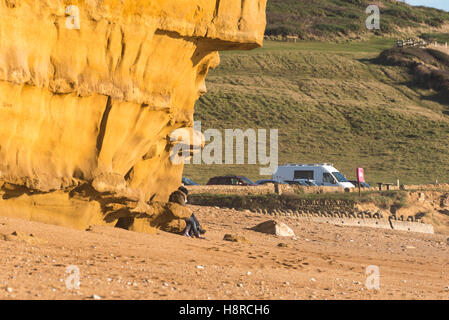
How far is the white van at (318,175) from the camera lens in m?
39.3

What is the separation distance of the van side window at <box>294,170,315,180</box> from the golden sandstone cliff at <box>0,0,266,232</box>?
966 inches

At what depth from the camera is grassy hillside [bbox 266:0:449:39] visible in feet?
Answer: 351

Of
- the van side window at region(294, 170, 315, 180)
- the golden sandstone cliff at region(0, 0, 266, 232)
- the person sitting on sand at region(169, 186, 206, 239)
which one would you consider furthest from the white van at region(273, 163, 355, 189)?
the golden sandstone cliff at region(0, 0, 266, 232)

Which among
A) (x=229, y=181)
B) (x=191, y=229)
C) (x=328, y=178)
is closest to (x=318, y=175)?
(x=328, y=178)

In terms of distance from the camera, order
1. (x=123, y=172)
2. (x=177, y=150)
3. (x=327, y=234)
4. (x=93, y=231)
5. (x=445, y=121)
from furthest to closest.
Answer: (x=445, y=121) → (x=327, y=234) → (x=177, y=150) → (x=123, y=172) → (x=93, y=231)

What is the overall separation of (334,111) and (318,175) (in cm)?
2843

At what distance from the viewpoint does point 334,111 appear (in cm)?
6731

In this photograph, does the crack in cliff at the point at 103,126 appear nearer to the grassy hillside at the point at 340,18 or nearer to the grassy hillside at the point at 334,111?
the grassy hillside at the point at 334,111

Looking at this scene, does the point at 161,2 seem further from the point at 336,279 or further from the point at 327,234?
the point at 327,234

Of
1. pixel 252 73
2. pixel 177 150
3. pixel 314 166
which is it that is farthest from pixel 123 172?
pixel 252 73

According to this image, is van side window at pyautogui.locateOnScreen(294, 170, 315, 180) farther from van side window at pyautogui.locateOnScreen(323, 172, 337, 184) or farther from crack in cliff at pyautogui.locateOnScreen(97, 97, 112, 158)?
crack in cliff at pyautogui.locateOnScreen(97, 97, 112, 158)

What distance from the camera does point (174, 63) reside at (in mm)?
14812

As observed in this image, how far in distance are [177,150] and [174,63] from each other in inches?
125

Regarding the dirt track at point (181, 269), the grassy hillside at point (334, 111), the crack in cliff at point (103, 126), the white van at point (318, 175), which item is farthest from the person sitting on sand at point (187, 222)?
the grassy hillside at point (334, 111)
